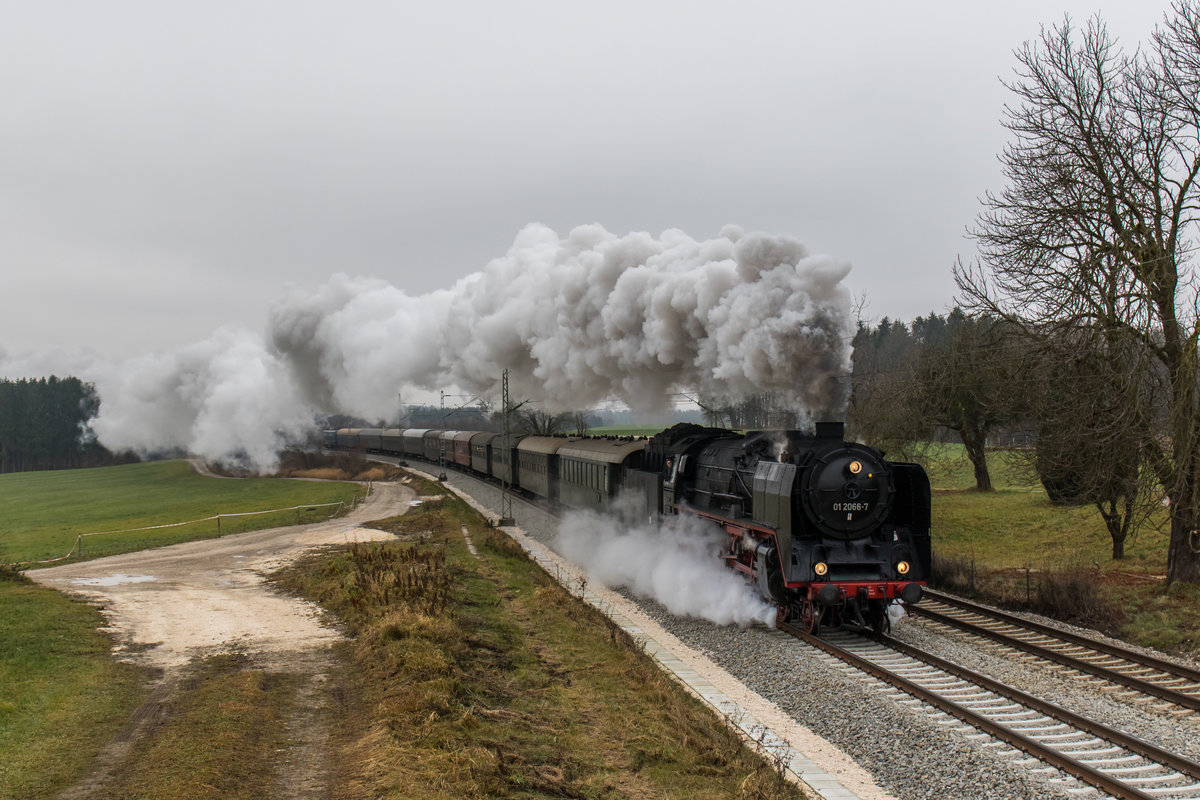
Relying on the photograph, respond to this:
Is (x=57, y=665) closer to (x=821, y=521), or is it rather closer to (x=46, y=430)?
(x=821, y=521)

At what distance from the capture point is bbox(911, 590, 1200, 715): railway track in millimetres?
9523

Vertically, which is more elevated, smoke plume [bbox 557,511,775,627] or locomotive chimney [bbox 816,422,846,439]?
locomotive chimney [bbox 816,422,846,439]

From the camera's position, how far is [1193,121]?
14.3 metres

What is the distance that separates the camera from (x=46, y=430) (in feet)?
275

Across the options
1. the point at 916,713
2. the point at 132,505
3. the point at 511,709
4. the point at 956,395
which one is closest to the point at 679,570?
the point at 916,713

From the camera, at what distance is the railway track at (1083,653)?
952cm

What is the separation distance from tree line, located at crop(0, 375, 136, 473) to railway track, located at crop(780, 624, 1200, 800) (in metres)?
86.1

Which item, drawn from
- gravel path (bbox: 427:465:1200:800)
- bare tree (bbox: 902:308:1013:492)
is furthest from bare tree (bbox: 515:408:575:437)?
gravel path (bbox: 427:465:1200:800)

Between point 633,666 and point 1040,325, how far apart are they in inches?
417

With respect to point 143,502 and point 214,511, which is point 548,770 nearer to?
point 214,511

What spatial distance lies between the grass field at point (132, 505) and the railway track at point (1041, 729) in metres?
22.0

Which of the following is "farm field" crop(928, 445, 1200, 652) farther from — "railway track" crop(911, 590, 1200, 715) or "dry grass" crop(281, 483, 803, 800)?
"dry grass" crop(281, 483, 803, 800)

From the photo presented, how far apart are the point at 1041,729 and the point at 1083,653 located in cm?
399

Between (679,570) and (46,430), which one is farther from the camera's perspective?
(46,430)
